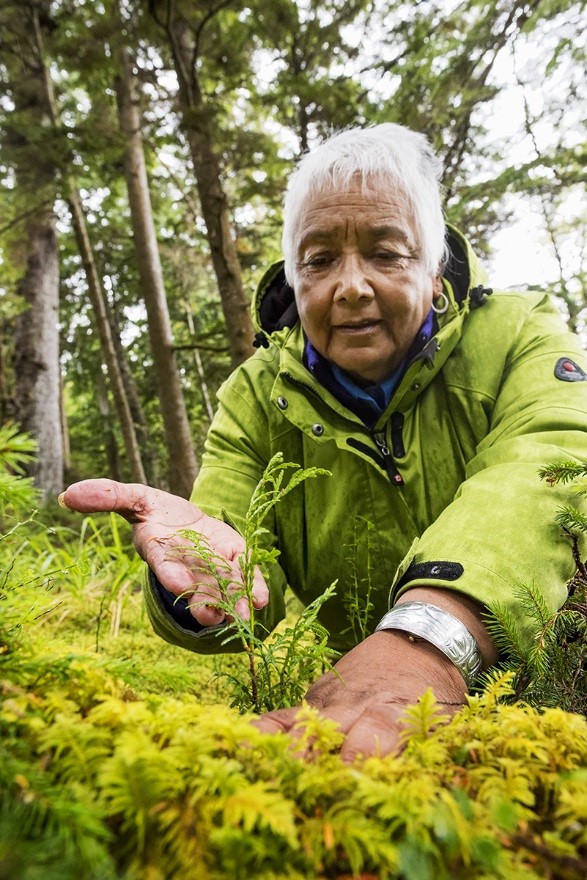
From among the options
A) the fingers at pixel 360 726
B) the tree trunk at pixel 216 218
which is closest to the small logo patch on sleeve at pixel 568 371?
the fingers at pixel 360 726

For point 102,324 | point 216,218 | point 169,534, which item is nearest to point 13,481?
point 169,534

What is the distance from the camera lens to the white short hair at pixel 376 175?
2412mm

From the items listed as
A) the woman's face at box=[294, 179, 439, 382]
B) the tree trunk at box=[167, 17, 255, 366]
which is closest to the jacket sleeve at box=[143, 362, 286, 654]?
the woman's face at box=[294, 179, 439, 382]

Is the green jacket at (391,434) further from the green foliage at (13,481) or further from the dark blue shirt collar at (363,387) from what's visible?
the green foliage at (13,481)

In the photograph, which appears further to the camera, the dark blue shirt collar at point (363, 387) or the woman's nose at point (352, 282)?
the dark blue shirt collar at point (363, 387)

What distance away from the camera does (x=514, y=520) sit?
58.2 inches

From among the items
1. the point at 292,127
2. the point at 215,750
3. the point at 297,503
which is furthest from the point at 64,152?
the point at 215,750

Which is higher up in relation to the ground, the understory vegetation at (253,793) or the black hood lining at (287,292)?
the black hood lining at (287,292)

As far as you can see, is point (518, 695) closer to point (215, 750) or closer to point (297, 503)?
point (215, 750)

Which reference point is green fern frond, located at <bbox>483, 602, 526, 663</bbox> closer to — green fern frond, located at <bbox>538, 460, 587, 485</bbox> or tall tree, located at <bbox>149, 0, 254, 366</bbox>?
green fern frond, located at <bbox>538, 460, 587, 485</bbox>

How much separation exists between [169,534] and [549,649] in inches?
40.1

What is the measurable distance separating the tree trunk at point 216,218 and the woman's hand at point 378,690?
453 cm

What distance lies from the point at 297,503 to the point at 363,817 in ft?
6.40

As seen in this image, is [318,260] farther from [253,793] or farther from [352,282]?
[253,793]
